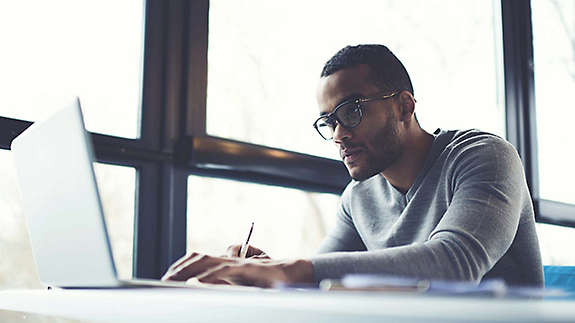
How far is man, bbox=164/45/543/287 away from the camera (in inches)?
35.3

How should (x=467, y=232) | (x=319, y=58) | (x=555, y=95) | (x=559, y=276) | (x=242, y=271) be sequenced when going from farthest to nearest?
(x=555, y=95) → (x=319, y=58) → (x=559, y=276) → (x=467, y=232) → (x=242, y=271)

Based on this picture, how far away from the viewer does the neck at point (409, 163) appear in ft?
5.26

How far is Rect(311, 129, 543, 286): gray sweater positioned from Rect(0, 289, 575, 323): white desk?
306 mm

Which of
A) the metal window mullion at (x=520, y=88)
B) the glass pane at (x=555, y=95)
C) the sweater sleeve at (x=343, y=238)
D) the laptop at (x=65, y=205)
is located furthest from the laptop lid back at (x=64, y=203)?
the glass pane at (x=555, y=95)

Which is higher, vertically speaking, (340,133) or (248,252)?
(340,133)

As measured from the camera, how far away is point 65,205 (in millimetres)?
857

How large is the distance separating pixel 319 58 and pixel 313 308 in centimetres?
181

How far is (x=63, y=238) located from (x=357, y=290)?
509 millimetres

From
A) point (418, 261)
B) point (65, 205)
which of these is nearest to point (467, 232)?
point (418, 261)

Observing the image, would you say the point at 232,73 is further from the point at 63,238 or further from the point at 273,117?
the point at 63,238

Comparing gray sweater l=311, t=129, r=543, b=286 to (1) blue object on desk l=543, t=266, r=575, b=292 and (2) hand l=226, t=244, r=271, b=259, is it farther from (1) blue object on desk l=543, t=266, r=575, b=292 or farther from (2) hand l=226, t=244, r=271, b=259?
(2) hand l=226, t=244, r=271, b=259

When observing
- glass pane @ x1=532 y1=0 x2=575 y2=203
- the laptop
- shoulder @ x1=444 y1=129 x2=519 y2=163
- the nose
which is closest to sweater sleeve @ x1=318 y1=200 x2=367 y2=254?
the nose

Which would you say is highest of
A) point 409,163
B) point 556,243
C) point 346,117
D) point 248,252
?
point 346,117

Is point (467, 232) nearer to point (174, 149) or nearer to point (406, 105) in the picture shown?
point (406, 105)
